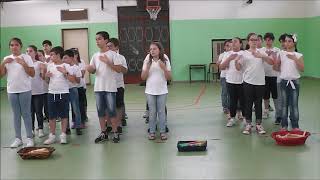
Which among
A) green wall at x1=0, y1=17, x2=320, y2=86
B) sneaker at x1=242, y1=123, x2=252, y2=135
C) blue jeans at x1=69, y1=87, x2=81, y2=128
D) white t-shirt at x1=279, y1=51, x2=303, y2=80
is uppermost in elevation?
green wall at x1=0, y1=17, x2=320, y2=86

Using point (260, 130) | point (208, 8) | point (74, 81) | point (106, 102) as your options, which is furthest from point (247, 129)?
point (208, 8)

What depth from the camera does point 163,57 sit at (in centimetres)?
564

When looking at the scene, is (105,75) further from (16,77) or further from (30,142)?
(30,142)

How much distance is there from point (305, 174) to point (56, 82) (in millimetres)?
3602

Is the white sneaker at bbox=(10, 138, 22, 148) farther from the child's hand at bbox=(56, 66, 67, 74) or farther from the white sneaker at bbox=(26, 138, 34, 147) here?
the child's hand at bbox=(56, 66, 67, 74)

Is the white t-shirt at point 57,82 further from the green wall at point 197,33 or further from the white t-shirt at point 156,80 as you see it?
the green wall at point 197,33

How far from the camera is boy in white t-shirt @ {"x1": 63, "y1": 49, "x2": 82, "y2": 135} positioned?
19.1 ft

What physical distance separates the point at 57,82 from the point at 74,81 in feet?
0.96

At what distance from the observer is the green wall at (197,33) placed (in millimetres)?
15328

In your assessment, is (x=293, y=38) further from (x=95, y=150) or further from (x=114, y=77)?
(x=95, y=150)

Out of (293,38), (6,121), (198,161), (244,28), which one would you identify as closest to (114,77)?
(198,161)

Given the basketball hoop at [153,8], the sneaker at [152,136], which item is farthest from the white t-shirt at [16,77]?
the basketball hoop at [153,8]

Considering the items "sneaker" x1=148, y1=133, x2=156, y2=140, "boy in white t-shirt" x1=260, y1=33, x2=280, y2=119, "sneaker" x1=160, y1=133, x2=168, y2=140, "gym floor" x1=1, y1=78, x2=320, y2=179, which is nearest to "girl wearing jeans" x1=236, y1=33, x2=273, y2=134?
"gym floor" x1=1, y1=78, x2=320, y2=179

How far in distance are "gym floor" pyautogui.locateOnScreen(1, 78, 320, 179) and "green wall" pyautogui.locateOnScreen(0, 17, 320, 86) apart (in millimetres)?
8519
